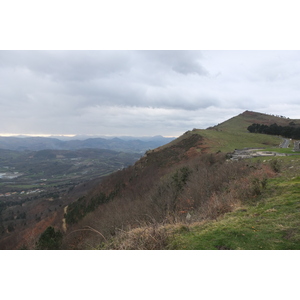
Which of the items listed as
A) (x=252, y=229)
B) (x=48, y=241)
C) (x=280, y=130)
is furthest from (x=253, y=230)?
(x=280, y=130)

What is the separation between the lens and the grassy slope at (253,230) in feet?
15.7

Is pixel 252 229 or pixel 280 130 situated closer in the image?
pixel 252 229

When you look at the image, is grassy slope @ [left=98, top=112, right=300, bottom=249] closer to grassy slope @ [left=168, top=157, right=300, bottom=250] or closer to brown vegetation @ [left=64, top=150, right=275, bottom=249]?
grassy slope @ [left=168, top=157, right=300, bottom=250]

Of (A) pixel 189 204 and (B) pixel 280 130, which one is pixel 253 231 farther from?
(B) pixel 280 130

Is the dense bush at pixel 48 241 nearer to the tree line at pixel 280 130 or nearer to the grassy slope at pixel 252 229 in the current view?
the grassy slope at pixel 252 229

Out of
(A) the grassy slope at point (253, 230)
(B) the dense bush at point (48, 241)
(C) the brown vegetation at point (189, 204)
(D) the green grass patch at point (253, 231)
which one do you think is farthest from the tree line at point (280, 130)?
(B) the dense bush at point (48, 241)

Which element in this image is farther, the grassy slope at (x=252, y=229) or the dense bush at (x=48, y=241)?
the dense bush at (x=48, y=241)

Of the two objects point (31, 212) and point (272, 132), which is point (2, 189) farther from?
point (272, 132)

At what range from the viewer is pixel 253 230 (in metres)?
5.61

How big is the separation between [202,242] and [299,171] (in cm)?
1197

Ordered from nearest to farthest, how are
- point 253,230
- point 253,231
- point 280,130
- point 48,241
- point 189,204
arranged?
point 253,231 < point 253,230 < point 189,204 < point 48,241 < point 280,130

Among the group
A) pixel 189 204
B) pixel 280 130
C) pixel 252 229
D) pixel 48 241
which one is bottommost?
pixel 48 241

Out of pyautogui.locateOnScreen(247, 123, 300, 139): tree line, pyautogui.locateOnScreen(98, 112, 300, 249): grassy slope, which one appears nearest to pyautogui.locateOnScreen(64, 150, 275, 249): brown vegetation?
pyautogui.locateOnScreen(98, 112, 300, 249): grassy slope

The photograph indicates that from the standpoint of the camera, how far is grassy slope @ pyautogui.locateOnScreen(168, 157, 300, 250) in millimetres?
4777
